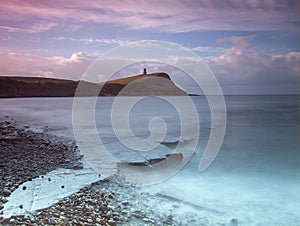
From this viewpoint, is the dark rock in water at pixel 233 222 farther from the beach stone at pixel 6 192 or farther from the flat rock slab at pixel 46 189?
the beach stone at pixel 6 192

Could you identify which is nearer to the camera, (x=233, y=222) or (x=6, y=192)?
(x=233, y=222)

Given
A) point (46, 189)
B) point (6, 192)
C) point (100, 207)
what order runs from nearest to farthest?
point (100, 207) < point (6, 192) < point (46, 189)

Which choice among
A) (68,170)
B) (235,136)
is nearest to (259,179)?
(68,170)

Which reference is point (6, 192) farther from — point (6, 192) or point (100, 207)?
point (100, 207)

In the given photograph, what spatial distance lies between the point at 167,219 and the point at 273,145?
4.43 metres

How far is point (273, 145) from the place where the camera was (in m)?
5.72

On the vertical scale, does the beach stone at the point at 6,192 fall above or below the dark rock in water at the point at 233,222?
above

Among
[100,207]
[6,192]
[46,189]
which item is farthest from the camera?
[46,189]

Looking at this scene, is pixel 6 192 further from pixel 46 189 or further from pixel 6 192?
pixel 46 189

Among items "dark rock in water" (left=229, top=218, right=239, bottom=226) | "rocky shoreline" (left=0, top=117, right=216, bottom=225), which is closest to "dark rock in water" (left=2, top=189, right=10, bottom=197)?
"rocky shoreline" (left=0, top=117, right=216, bottom=225)

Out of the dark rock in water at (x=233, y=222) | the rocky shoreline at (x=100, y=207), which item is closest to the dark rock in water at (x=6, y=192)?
the rocky shoreline at (x=100, y=207)

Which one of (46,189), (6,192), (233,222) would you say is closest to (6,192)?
(6,192)

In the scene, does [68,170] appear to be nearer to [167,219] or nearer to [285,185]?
[167,219]

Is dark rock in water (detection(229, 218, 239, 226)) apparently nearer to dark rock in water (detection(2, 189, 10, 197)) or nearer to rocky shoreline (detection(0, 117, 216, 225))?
rocky shoreline (detection(0, 117, 216, 225))
